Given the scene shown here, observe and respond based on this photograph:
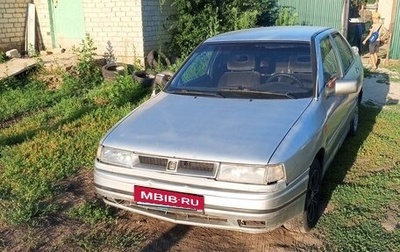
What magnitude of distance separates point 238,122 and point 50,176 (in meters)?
2.21

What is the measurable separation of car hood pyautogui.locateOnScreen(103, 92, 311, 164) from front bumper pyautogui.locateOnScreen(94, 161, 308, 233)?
0.58 feet

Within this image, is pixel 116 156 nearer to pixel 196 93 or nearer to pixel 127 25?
pixel 196 93

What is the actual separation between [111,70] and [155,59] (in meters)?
1.16

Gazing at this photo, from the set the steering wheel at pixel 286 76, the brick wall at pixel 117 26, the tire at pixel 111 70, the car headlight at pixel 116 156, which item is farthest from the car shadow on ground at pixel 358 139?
the brick wall at pixel 117 26

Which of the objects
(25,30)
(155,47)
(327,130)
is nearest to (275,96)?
(327,130)

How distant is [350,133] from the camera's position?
5.42m

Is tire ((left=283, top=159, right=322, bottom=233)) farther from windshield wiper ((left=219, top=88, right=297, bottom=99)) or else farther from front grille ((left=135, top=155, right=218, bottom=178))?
front grille ((left=135, top=155, right=218, bottom=178))

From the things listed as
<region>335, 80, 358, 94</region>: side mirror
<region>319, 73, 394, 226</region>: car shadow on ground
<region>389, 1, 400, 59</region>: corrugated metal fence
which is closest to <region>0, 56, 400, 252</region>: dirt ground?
<region>319, 73, 394, 226</region>: car shadow on ground

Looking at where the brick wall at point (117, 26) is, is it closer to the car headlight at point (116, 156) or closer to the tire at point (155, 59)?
the tire at point (155, 59)

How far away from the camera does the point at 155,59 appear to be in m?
9.17

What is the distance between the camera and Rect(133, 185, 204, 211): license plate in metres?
2.71

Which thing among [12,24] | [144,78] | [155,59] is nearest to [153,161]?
→ [144,78]

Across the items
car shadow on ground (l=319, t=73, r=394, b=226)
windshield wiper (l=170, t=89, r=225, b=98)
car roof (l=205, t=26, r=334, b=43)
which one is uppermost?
car roof (l=205, t=26, r=334, b=43)

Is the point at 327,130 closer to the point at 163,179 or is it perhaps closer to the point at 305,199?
the point at 305,199
